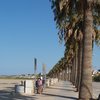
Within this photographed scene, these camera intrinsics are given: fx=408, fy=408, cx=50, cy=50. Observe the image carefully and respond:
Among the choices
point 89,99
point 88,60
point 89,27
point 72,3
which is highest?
point 72,3

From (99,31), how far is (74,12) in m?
15.9

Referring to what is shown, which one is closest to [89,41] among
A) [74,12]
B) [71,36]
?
[74,12]

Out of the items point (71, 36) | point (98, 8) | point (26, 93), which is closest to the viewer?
point (98, 8)

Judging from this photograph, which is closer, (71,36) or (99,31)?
(99,31)

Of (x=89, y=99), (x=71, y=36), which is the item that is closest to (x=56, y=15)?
(x=89, y=99)

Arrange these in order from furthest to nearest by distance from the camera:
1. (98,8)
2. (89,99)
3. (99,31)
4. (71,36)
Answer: (71,36), (99,31), (98,8), (89,99)

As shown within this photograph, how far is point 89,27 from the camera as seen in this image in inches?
885

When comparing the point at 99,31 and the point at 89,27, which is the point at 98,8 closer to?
the point at 89,27

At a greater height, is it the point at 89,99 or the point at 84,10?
the point at 84,10

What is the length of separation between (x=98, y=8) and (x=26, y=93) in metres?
13.2

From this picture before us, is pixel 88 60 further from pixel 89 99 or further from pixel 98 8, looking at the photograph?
pixel 98 8

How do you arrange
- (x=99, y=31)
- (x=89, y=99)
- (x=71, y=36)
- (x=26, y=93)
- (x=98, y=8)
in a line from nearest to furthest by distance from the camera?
(x=89, y=99)
(x=98, y=8)
(x=26, y=93)
(x=99, y=31)
(x=71, y=36)

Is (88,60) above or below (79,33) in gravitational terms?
below

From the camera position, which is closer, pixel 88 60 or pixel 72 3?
pixel 88 60
